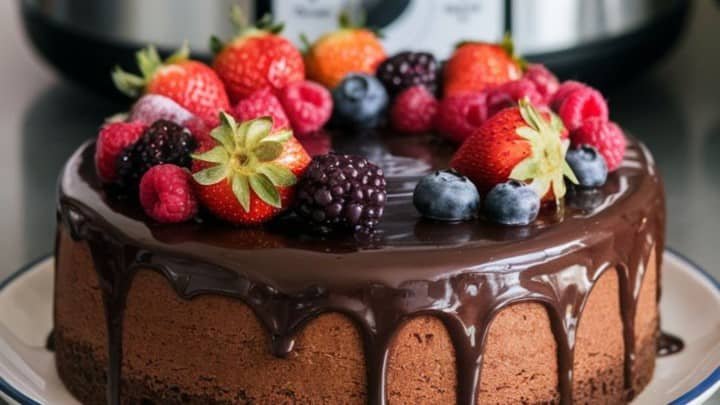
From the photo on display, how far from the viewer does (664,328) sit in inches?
72.9

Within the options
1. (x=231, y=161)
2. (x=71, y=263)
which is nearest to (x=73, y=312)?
(x=71, y=263)

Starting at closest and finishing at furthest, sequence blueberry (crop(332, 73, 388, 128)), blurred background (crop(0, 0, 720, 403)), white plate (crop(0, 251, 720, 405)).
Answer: white plate (crop(0, 251, 720, 405))
blueberry (crop(332, 73, 388, 128))
blurred background (crop(0, 0, 720, 403))

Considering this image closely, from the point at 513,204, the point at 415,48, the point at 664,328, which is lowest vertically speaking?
the point at 664,328

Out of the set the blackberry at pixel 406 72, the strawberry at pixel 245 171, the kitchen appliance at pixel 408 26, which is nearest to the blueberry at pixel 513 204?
the strawberry at pixel 245 171

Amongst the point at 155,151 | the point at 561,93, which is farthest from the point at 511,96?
the point at 155,151

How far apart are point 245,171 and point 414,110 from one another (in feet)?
1.59

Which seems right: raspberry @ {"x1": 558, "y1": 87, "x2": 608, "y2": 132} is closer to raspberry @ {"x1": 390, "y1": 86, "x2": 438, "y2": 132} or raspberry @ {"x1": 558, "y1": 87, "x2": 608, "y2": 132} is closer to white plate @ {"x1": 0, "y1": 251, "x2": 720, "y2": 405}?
raspberry @ {"x1": 390, "y1": 86, "x2": 438, "y2": 132}

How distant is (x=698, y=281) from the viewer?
6.32ft

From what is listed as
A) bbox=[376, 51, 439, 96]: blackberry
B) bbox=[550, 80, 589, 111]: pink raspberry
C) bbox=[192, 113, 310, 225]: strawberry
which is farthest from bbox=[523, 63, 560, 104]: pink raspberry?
bbox=[192, 113, 310, 225]: strawberry

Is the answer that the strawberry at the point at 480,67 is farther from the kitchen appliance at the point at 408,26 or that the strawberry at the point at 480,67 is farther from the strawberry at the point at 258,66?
the kitchen appliance at the point at 408,26

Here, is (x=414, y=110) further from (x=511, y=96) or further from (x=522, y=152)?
(x=522, y=152)

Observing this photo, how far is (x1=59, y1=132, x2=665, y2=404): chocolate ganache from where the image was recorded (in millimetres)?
1418

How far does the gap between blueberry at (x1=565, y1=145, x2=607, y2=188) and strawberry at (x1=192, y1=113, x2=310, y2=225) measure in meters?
0.38

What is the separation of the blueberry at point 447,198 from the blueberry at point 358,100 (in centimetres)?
37
